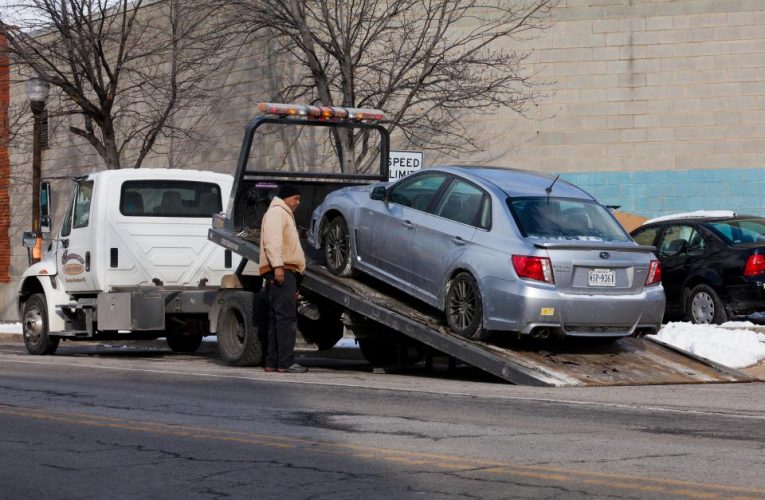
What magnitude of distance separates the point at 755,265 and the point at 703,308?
1.11 meters

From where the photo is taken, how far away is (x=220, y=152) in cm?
2969

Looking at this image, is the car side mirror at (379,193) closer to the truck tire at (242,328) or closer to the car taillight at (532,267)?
the truck tire at (242,328)

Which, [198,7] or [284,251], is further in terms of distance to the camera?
[198,7]

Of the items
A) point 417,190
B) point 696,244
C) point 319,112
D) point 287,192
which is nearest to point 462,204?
point 417,190

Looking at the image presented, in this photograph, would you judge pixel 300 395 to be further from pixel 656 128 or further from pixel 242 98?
pixel 242 98

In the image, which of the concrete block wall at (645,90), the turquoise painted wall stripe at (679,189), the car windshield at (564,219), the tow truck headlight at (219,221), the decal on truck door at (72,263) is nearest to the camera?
the car windshield at (564,219)

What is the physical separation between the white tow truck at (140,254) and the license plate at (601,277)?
5679 mm

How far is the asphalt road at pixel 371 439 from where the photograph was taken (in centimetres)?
724

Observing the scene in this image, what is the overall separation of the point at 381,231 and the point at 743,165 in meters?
12.4

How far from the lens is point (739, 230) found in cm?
1986

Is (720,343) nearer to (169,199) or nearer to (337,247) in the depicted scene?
(337,247)

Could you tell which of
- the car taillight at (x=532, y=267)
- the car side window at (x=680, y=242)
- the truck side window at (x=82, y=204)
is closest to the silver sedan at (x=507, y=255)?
the car taillight at (x=532, y=267)

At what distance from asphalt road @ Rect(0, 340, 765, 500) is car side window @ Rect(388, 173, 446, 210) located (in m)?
1.89

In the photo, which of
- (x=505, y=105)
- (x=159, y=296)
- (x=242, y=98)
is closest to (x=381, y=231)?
(x=159, y=296)
